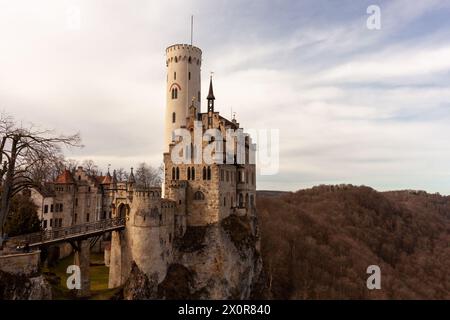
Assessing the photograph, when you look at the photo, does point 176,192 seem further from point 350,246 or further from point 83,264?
point 350,246

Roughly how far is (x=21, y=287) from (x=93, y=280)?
19.8 meters

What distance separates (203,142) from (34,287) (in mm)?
27914

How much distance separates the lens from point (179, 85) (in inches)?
2216

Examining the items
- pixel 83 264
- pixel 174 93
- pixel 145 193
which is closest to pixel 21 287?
pixel 83 264

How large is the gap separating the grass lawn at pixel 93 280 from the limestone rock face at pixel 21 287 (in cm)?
827

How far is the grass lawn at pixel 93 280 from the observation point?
3856 cm

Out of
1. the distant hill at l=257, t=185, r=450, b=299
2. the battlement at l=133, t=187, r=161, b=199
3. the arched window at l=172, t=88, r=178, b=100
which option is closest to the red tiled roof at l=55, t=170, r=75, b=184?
the arched window at l=172, t=88, r=178, b=100

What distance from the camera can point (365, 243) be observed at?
128875 mm

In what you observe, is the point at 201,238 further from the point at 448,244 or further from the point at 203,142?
the point at 448,244

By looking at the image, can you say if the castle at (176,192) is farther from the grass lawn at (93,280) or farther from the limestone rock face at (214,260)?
the grass lawn at (93,280)

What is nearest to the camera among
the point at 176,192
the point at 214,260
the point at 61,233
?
the point at 61,233

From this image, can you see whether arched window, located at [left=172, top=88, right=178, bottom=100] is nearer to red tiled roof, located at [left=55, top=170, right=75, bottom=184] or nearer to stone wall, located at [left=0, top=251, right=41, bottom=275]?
red tiled roof, located at [left=55, top=170, right=75, bottom=184]

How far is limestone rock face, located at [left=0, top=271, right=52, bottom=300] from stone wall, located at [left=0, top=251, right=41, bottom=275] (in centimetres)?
36

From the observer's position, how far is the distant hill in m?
Answer: 78.2
